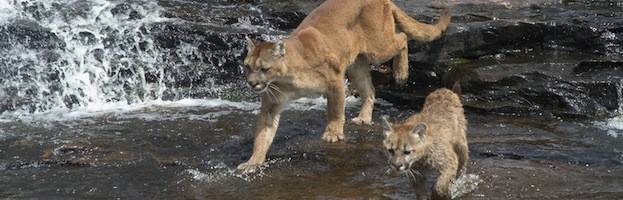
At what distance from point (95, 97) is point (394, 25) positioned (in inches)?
176

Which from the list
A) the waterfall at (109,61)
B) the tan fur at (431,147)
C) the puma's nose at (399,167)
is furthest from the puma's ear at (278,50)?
the waterfall at (109,61)

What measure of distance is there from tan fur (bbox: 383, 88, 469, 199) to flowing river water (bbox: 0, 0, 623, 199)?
0.36m

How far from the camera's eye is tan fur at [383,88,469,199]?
22.5 ft

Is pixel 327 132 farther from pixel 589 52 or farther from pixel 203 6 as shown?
pixel 203 6

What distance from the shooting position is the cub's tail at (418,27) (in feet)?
A: 37.3

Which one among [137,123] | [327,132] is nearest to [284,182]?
[327,132]

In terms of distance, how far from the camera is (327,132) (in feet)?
31.8

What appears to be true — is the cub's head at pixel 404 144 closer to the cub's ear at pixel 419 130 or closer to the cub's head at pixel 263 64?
the cub's ear at pixel 419 130

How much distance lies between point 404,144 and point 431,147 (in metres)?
0.35

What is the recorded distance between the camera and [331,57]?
9.77 m

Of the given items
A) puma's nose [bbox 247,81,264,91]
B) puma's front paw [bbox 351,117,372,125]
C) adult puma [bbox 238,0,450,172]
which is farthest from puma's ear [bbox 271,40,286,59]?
puma's front paw [bbox 351,117,372,125]

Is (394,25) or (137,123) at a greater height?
(394,25)

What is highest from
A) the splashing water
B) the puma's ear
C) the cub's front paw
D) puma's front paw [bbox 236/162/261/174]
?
the puma's ear

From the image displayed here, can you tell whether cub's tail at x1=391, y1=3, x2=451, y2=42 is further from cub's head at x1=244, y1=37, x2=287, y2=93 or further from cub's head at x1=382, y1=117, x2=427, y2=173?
cub's head at x1=382, y1=117, x2=427, y2=173
